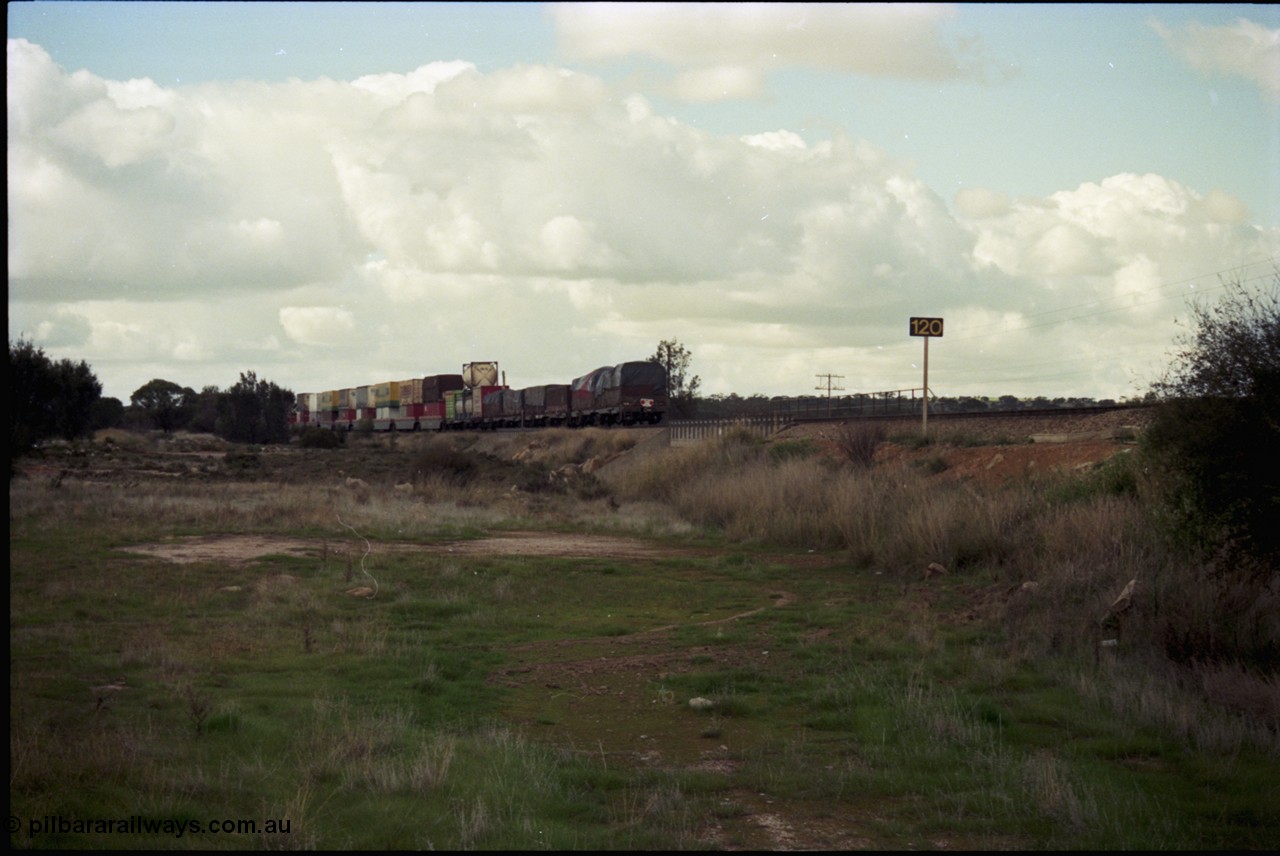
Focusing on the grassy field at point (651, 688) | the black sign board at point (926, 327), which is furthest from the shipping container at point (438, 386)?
the grassy field at point (651, 688)

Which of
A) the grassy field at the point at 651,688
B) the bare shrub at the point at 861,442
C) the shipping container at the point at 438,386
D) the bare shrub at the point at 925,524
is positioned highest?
the shipping container at the point at 438,386

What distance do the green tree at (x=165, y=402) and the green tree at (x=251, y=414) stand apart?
3668 mm

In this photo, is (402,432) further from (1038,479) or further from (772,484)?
(1038,479)

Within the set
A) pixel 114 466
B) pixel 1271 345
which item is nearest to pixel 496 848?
pixel 1271 345

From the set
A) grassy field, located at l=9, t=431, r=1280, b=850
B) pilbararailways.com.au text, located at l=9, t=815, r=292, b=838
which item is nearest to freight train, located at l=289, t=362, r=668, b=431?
grassy field, located at l=9, t=431, r=1280, b=850

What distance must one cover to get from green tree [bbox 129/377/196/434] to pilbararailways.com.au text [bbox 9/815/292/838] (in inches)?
3150

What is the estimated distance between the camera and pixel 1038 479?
19438 mm

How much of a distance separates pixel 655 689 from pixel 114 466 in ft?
105

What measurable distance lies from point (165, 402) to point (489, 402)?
36.9m

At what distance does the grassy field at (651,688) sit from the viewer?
623cm

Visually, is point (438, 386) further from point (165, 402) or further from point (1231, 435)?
point (1231, 435)

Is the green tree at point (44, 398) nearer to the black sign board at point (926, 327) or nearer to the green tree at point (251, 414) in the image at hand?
the black sign board at point (926, 327)

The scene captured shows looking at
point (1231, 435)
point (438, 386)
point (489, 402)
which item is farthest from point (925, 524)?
point (438, 386)

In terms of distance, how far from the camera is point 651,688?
10125 mm
